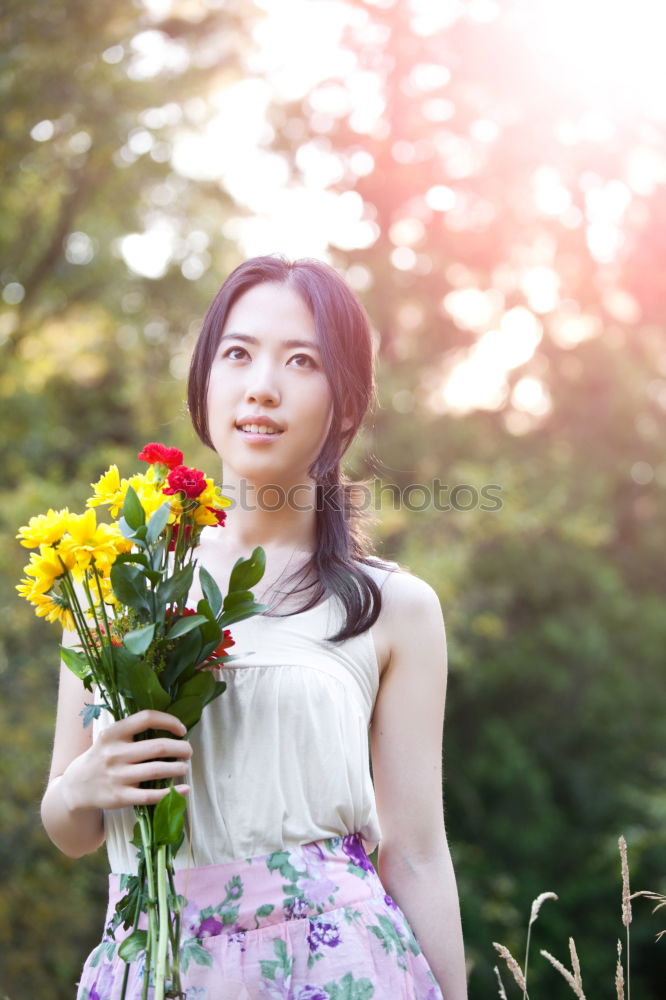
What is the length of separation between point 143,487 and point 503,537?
7.26 m

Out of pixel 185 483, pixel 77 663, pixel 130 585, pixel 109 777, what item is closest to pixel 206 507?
pixel 185 483

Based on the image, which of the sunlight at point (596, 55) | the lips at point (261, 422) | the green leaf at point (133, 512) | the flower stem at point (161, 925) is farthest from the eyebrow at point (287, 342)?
the sunlight at point (596, 55)

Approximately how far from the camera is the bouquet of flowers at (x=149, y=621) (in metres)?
1.21

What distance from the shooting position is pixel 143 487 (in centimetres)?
131

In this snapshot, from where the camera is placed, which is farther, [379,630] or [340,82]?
[340,82]

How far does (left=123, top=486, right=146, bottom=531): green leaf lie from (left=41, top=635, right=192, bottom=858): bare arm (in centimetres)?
23

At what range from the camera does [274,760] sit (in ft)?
4.55

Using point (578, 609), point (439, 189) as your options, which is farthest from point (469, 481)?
point (439, 189)

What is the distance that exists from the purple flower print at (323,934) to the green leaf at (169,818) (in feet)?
0.83

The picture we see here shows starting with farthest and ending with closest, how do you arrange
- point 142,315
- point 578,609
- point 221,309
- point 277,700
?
point 578,609
point 142,315
point 221,309
point 277,700

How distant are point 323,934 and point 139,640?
49cm

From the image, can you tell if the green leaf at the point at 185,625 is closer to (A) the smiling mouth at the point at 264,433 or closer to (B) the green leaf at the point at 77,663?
(B) the green leaf at the point at 77,663

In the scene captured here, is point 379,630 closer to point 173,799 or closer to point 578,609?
point 173,799

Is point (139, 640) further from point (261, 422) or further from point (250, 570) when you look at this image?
point (261, 422)
